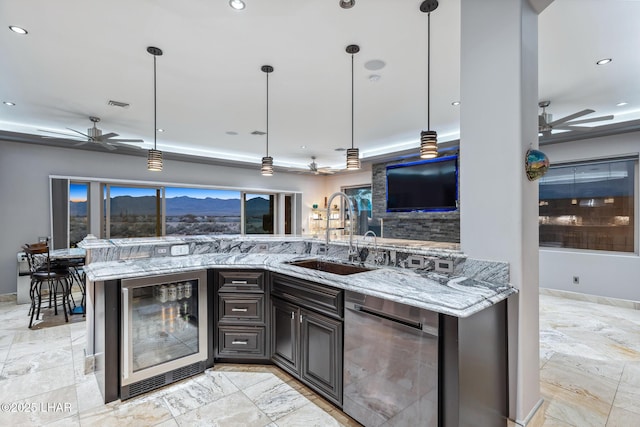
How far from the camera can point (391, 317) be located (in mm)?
1775

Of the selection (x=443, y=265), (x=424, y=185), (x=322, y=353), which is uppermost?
(x=424, y=185)

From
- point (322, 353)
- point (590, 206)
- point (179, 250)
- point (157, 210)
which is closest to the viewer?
point (322, 353)

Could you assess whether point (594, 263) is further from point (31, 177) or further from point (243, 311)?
point (31, 177)

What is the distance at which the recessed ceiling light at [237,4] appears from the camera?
2.15 meters

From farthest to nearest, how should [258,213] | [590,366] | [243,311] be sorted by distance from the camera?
[258,213] < [590,366] < [243,311]

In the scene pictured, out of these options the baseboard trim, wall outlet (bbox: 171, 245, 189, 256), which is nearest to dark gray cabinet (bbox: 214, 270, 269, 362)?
wall outlet (bbox: 171, 245, 189, 256)

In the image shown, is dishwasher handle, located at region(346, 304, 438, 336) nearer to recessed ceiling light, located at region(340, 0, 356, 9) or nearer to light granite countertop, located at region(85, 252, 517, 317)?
light granite countertop, located at region(85, 252, 517, 317)

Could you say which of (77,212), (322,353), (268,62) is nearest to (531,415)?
(322,353)

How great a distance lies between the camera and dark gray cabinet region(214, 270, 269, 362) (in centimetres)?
272

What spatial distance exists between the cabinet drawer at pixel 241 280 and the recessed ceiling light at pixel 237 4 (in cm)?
206

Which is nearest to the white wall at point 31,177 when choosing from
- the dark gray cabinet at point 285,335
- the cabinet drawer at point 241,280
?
the cabinet drawer at point 241,280

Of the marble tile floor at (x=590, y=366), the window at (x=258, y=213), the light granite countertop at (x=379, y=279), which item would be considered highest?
the window at (x=258, y=213)

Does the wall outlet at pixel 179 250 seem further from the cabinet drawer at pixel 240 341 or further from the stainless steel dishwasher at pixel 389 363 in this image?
the stainless steel dishwasher at pixel 389 363

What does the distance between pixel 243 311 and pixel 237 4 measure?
7.87 feet
